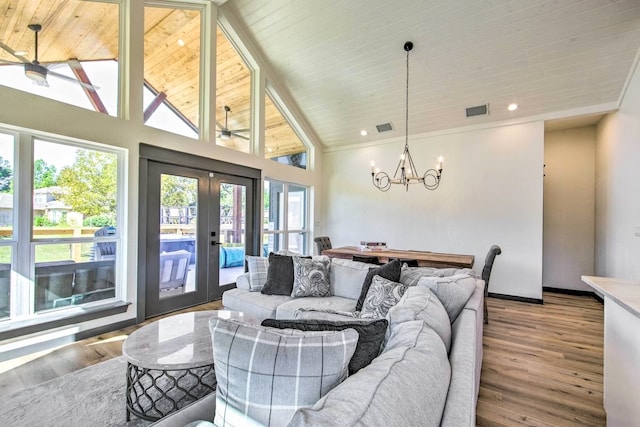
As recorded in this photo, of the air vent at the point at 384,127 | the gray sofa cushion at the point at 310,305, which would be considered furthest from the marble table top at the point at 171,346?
the air vent at the point at 384,127

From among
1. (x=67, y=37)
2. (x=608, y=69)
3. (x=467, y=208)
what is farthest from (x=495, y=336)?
(x=67, y=37)

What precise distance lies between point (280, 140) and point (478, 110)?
360 cm

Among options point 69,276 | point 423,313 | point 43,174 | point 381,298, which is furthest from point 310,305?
point 43,174

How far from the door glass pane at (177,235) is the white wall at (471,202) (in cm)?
343

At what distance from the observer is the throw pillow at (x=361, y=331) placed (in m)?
1.07

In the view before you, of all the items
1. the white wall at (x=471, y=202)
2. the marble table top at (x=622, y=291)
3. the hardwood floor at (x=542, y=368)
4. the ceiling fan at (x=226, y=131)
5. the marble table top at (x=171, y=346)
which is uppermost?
the ceiling fan at (x=226, y=131)

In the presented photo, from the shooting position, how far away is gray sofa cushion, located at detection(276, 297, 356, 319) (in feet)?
8.83

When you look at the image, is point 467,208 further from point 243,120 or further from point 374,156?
point 243,120

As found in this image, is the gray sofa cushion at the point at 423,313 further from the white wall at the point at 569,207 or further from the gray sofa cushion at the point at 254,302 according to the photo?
the white wall at the point at 569,207

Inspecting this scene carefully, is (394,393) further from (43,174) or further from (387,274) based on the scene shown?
(43,174)

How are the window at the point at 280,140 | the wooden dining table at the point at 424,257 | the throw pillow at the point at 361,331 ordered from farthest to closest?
the window at the point at 280,140, the wooden dining table at the point at 424,257, the throw pillow at the point at 361,331

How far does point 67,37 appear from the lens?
3059 millimetres

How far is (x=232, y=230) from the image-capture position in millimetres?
4703

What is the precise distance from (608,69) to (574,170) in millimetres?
1964
